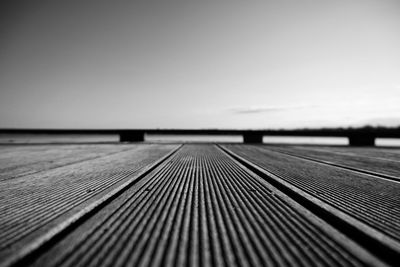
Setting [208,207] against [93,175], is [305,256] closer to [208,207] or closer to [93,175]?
[208,207]

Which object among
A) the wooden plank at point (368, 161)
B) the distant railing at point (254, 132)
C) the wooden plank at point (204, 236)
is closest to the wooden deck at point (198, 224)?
the wooden plank at point (204, 236)

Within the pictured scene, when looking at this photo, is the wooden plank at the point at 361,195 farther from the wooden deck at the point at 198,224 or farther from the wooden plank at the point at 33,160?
the wooden plank at the point at 33,160

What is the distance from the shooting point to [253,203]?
3.64 feet

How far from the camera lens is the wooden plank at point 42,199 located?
80 centimetres

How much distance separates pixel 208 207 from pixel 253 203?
25 cm

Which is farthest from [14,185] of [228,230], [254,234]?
[254,234]

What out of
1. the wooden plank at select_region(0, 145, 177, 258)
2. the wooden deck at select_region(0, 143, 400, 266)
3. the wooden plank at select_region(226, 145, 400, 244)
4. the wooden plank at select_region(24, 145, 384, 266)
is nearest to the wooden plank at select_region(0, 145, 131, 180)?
the wooden plank at select_region(0, 145, 177, 258)

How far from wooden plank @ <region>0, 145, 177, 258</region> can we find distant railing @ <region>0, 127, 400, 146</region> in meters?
8.58

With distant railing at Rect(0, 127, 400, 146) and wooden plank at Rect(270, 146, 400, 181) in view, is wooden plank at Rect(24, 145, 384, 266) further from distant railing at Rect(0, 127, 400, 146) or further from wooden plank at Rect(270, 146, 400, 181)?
distant railing at Rect(0, 127, 400, 146)

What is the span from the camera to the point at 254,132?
34.1ft

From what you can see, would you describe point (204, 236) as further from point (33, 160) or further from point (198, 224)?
point (33, 160)

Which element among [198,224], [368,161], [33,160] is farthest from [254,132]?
[198,224]

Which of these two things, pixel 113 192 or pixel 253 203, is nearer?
pixel 253 203

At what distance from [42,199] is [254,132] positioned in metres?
9.96
